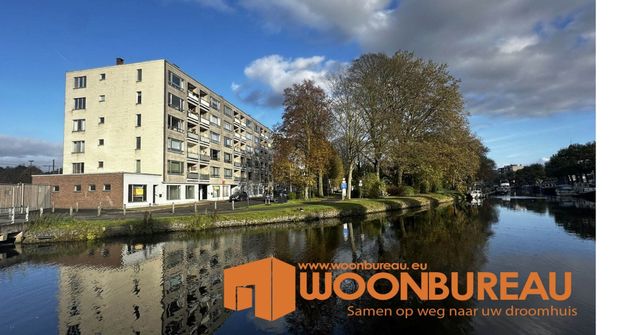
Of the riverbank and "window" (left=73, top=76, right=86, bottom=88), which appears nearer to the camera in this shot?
the riverbank

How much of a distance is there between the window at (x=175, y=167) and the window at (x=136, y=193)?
5.44 meters

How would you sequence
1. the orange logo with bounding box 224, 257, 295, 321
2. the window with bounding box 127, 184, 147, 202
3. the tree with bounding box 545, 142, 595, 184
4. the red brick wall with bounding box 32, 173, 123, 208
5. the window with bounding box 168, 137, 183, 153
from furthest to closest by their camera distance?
the tree with bounding box 545, 142, 595, 184
the window with bounding box 168, 137, 183, 153
the window with bounding box 127, 184, 147, 202
the red brick wall with bounding box 32, 173, 123, 208
the orange logo with bounding box 224, 257, 295, 321

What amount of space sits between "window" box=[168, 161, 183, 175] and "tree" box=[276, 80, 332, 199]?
17800 mm

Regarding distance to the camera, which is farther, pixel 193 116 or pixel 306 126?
pixel 193 116

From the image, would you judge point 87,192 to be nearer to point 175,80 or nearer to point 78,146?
point 78,146

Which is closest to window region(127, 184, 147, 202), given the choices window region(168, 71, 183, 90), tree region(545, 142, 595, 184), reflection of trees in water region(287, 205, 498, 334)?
window region(168, 71, 183, 90)

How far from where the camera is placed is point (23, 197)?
109 feet

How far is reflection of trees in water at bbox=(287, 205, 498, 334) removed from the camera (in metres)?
8.24

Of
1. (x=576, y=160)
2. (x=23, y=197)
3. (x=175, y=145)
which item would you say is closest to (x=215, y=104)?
(x=175, y=145)

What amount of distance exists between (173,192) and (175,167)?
3886 millimetres

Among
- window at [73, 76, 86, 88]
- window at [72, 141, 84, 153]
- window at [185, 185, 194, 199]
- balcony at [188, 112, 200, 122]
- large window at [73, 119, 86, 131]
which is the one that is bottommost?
window at [185, 185, 194, 199]

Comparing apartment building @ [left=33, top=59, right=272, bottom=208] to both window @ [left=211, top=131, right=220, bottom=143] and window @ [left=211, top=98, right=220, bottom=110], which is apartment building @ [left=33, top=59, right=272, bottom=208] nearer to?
window @ [left=211, top=131, right=220, bottom=143]

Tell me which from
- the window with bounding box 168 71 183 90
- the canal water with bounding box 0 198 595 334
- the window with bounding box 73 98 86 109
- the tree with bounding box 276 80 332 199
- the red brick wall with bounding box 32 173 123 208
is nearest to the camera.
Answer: the canal water with bounding box 0 198 595 334

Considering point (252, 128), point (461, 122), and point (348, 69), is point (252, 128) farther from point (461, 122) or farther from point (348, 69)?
point (461, 122)
